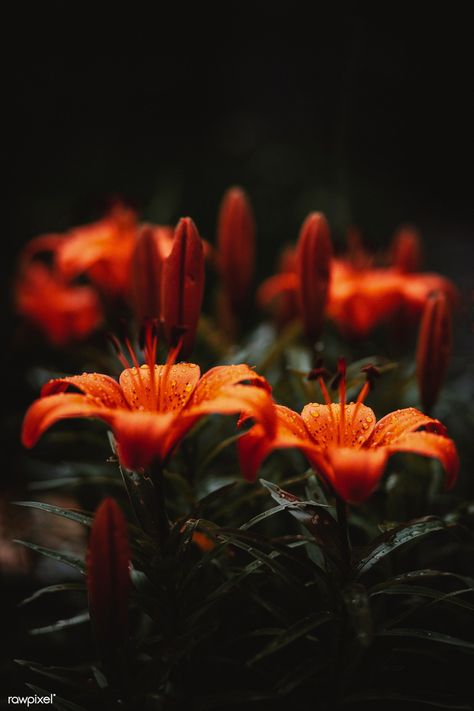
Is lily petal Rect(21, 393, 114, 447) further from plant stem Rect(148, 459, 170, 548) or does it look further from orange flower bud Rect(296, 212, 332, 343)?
orange flower bud Rect(296, 212, 332, 343)

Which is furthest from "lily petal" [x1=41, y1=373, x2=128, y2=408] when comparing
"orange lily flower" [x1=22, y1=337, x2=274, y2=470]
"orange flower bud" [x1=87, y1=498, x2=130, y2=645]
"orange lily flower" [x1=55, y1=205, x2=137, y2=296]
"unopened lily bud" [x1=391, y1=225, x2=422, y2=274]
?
"unopened lily bud" [x1=391, y1=225, x2=422, y2=274]

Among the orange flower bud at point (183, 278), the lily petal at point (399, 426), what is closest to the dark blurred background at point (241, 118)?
the orange flower bud at point (183, 278)

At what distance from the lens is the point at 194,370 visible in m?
0.68

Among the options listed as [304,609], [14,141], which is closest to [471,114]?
[304,609]

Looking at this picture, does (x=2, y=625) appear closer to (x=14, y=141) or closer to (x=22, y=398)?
(x=22, y=398)

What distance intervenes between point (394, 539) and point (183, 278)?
0.34 metres

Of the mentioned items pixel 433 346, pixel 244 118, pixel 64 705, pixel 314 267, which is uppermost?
pixel 244 118

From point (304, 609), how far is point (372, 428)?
0.18 metres

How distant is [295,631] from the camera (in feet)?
1.92

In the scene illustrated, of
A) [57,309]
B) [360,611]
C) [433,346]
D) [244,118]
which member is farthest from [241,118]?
[360,611]

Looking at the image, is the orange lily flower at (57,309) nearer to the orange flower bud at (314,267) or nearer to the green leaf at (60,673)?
the orange flower bud at (314,267)

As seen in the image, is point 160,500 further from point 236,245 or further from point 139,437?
point 236,245

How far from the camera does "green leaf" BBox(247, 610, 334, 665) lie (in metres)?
0.57

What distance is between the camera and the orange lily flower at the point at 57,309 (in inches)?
53.2
